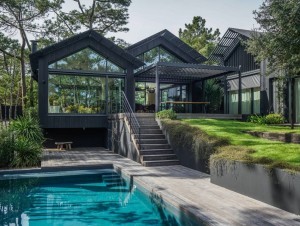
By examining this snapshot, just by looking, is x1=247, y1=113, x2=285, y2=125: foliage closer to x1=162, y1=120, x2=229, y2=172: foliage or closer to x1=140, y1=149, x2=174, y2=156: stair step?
x1=162, y1=120, x2=229, y2=172: foliage

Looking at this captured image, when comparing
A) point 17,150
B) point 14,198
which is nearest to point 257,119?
point 17,150

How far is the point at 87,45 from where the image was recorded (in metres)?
16.5

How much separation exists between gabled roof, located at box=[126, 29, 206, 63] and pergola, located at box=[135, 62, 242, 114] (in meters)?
1.49

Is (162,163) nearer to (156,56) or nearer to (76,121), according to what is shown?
(76,121)

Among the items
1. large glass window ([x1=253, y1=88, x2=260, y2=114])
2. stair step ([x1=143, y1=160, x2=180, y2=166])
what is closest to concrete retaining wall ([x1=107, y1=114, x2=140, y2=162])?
stair step ([x1=143, y1=160, x2=180, y2=166])

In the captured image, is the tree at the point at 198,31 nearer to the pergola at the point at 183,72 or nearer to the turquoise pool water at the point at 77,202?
the pergola at the point at 183,72

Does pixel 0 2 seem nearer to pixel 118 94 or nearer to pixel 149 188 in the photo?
pixel 118 94

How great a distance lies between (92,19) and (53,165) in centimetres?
1994

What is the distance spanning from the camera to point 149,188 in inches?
307

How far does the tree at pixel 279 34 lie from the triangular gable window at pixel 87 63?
9.07m

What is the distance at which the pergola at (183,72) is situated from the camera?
1522cm

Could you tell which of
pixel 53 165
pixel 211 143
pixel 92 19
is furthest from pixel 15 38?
pixel 211 143

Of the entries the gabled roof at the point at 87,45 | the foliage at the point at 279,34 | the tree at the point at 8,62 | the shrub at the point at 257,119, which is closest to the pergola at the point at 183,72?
the shrub at the point at 257,119

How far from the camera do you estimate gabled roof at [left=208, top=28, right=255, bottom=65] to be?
63.1 ft
